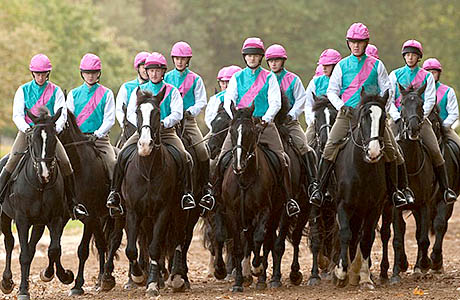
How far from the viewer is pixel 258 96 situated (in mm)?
15398

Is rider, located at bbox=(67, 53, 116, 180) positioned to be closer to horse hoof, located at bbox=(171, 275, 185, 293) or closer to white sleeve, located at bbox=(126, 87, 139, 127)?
white sleeve, located at bbox=(126, 87, 139, 127)

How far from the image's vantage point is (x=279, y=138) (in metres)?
15.4

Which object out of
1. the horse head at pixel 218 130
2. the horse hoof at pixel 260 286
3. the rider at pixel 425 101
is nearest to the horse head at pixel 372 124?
the rider at pixel 425 101

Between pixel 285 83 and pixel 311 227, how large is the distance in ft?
7.81

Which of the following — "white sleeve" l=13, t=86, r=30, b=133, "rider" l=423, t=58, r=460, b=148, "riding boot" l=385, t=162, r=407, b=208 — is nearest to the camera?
"white sleeve" l=13, t=86, r=30, b=133

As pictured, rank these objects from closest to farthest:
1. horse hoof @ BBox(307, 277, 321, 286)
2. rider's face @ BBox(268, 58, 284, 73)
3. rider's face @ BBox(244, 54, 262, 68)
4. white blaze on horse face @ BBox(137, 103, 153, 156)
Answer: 1. white blaze on horse face @ BBox(137, 103, 153, 156)
2. rider's face @ BBox(244, 54, 262, 68)
3. horse hoof @ BBox(307, 277, 321, 286)
4. rider's face @ BBox(268, 58, 284, 73)

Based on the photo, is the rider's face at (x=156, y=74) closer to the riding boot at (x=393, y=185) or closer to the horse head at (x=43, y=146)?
the horse head at (x=43, y=146)

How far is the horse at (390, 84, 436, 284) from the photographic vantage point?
15125 millimetres

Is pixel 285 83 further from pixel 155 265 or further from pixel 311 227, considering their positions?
pixel 155 265

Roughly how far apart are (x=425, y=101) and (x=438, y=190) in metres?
1.48

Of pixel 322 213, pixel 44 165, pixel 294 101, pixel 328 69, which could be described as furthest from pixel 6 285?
pixel 328 69

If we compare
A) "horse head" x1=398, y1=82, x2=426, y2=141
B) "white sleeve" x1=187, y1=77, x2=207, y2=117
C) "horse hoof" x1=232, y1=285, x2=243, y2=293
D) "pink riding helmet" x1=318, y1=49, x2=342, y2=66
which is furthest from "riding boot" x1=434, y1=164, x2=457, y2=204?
"horse hoof" x1=232, y1=285, x2=243, y2=293

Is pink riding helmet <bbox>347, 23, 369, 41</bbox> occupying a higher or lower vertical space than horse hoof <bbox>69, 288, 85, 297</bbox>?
higher

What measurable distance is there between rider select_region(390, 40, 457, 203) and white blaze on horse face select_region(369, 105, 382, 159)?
2.30 metres
